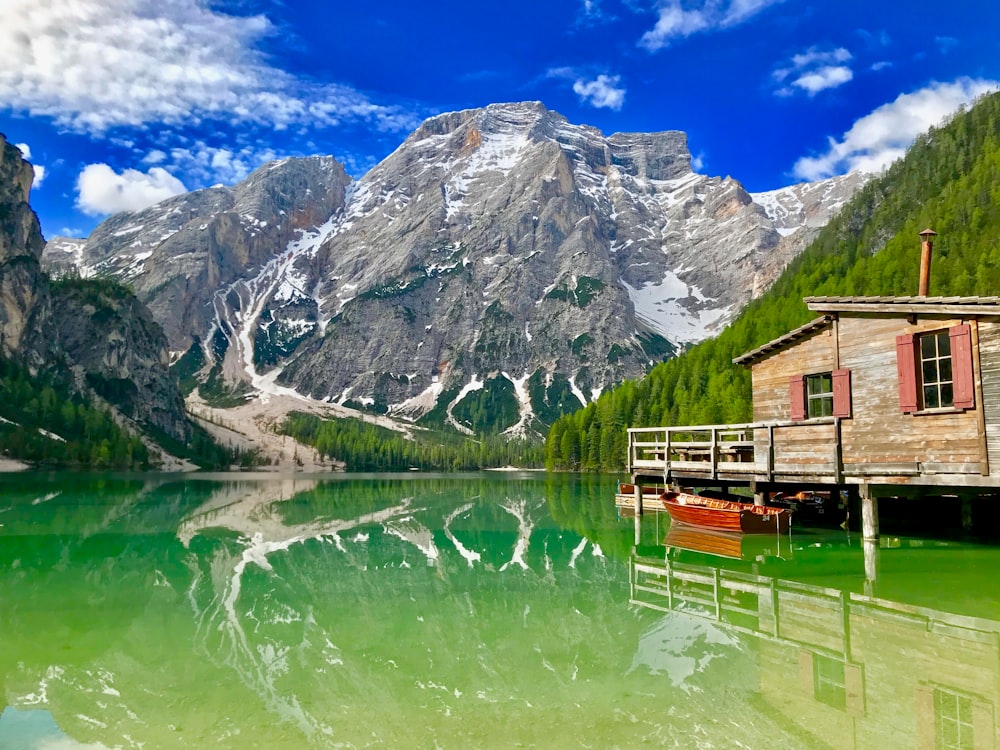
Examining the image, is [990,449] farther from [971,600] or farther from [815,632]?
[815,632]

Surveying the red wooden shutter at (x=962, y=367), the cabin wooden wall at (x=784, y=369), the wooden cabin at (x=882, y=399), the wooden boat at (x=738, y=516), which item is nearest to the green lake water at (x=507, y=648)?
the wooden cabin at (x=882, y=399)

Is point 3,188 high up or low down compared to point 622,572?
up

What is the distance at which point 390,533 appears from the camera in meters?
33.6

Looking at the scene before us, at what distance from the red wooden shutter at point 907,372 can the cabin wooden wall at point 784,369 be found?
297 cm

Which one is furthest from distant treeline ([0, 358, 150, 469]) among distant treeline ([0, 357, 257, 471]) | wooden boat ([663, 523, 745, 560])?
wooden boat ([663, 523, 745, 560])

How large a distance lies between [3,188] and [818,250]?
20674cm

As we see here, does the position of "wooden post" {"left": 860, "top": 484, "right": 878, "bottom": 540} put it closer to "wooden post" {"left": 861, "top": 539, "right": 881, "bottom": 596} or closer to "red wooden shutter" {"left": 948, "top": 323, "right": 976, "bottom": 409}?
"wooden post" {"left": 861, "top": 539, "right": 881, "bottom": 596}

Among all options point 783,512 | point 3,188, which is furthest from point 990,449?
point 3,188

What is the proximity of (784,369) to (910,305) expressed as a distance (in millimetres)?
6698

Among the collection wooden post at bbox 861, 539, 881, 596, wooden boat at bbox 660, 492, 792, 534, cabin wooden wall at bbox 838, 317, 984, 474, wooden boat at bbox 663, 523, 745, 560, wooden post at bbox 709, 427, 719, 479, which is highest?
cabin wooden wall at bbox 838, 317, 984, 474

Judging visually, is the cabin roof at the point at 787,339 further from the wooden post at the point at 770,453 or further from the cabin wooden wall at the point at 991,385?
the cabin wooden wall at the point at 991,385

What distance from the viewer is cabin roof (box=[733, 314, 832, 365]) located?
2587 cm

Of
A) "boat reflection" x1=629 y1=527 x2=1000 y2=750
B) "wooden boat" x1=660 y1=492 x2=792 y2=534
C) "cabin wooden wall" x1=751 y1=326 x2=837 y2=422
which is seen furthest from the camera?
"wooden boat" x1=660 y1=492 x2=792 y2=534

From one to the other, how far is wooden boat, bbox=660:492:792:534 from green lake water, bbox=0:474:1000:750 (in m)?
3.23
